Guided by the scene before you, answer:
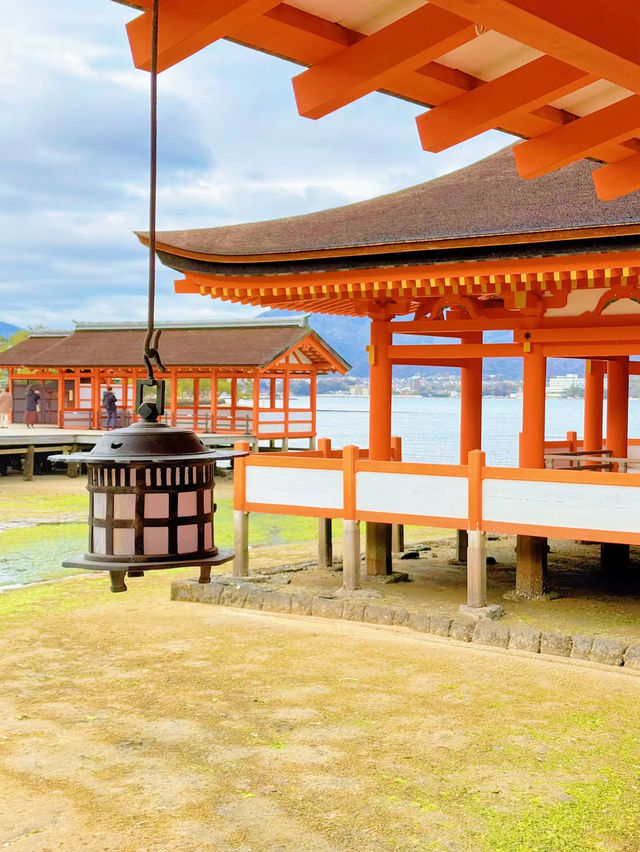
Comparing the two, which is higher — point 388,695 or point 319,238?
point 319,238

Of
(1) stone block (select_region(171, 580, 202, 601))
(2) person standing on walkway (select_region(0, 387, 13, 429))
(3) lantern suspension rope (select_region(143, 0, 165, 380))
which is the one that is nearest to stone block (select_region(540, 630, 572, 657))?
(1) stone block (select_region(171, 580, 202, 601))

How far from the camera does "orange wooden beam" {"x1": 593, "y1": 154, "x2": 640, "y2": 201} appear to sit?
4055 millimetres

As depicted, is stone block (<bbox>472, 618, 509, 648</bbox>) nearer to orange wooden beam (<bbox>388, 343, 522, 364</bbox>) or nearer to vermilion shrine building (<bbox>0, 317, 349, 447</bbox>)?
orange wooden beam (<bbox>388, 343, 522, 364</bbox>)

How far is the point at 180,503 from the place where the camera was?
3326 millimetres

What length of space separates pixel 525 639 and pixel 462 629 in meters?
0.77

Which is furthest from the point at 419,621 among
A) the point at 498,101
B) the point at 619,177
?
the point at 498,101

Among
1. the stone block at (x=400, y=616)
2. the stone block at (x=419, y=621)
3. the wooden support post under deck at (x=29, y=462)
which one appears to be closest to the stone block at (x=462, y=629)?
the stone block at (x=419, y=621)

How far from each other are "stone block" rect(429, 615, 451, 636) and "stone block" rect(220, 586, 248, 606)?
2632mm

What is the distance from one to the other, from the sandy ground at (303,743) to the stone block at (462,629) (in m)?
0.19

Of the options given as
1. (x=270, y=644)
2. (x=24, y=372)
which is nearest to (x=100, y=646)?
(x=270, y=644)

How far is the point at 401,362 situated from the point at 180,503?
9898 millimetres

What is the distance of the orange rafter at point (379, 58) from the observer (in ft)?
8.74

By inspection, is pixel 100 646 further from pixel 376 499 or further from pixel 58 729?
pixel 376 499

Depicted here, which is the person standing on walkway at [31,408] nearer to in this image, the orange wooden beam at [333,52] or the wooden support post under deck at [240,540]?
the wooden support post under deck at [240,540]
